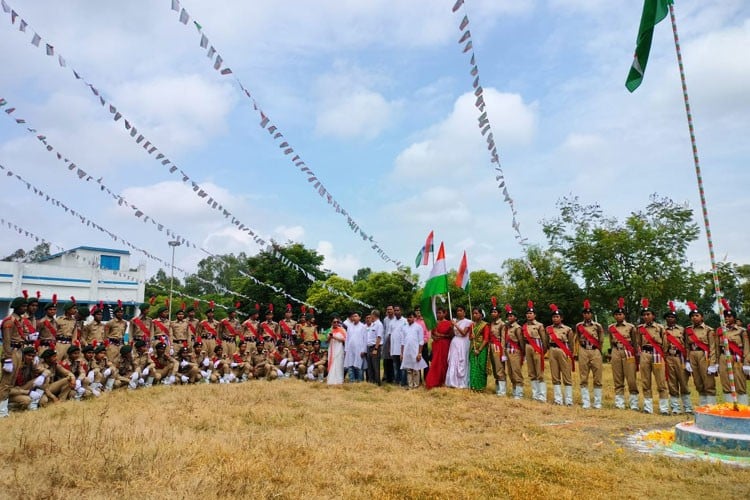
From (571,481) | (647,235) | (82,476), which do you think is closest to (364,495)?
(571,481)

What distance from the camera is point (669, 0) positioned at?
7.24 metres

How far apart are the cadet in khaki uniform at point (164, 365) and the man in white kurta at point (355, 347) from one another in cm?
372

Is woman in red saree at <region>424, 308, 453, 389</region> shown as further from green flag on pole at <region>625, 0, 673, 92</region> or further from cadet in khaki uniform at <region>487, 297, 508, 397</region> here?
green flag on pole at <region>625, 0, 673, 92</region>

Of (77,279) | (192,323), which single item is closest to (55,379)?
(192,323)

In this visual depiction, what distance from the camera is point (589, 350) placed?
991cm

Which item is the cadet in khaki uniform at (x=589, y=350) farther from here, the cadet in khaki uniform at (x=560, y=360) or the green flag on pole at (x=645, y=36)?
the green flag on pole at (x=645, y=36)

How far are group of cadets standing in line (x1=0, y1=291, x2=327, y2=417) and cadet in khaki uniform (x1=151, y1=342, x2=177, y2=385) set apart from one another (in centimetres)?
2

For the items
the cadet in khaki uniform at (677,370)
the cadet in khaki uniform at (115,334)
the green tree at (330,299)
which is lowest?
the cadet in khaki uniform at (677,370)

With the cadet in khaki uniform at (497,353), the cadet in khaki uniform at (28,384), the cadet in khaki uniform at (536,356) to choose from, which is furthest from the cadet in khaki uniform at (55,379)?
the cadet in khaki uniform at (536,356)

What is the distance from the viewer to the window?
36559mm

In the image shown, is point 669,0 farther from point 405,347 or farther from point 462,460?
point 405,347

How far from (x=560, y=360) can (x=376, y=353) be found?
412 centimetres

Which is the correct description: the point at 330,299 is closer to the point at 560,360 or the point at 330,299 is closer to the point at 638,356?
the point at 560,360

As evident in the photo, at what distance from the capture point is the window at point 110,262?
36559 mm
